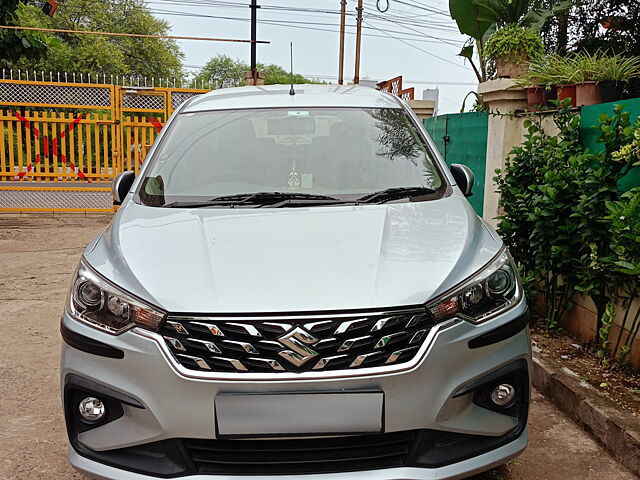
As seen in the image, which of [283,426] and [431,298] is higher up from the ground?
[431,298]

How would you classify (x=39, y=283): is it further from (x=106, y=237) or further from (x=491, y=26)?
(x=491, y=26)

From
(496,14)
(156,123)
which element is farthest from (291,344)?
(156,123)

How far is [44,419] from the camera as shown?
323cm

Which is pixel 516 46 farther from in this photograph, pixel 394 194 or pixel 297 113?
pixel 394 194

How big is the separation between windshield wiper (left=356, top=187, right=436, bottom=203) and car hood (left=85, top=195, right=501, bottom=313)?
12cm

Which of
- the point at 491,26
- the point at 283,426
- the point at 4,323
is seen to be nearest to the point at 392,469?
the point at 283,426

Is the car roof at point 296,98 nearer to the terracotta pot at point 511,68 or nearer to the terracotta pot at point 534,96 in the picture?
the terracotta pot at point 534,96

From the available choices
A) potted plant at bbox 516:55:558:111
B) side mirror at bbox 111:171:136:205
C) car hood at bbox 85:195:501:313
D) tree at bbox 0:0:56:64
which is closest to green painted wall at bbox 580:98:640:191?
potted plant at bbox 516:55:558:111

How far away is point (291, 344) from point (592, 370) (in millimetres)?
2250

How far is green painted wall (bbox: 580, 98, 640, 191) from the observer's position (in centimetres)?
335

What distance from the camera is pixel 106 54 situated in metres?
39.9

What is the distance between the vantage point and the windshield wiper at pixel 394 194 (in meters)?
2.86

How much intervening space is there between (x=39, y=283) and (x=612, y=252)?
16.7 ft

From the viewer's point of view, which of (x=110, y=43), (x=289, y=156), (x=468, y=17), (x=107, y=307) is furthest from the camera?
(x=110, y=43)
